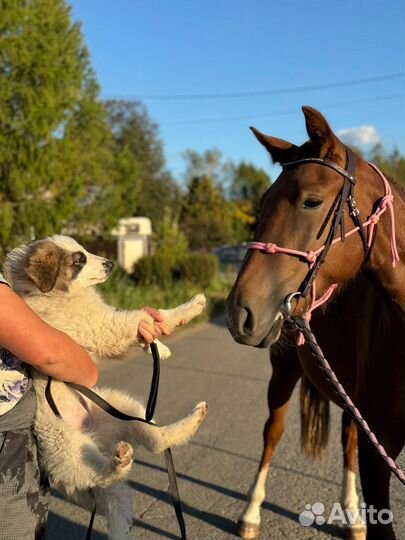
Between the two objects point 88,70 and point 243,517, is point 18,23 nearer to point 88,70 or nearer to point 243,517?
point 88,70

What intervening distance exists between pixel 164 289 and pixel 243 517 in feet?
37.0

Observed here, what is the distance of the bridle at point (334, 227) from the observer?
1845 millimetres

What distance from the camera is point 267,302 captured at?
1803 millimetres

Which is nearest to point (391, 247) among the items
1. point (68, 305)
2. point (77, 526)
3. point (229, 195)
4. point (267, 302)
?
point (267, 302)

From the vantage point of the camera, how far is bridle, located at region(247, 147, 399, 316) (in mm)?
1845

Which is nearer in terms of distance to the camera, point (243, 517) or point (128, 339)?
point (128, 339)

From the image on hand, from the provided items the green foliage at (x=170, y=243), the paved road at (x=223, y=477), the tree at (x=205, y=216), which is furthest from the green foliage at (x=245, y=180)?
the paved road at (x=223, y=477)

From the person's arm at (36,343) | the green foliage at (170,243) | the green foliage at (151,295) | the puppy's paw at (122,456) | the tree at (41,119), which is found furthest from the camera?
the green foliage at (170,243)

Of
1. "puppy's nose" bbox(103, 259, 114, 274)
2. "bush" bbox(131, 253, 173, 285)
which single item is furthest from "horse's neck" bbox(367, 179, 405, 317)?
"bush" bbox(131, 253, 173, 285)

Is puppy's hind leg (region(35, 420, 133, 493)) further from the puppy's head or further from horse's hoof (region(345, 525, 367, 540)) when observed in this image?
horse's hoof (region(345, 525, 367, 540))

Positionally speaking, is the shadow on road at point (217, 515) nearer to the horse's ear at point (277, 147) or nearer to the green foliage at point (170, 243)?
the horse's ear at point (277, 147)

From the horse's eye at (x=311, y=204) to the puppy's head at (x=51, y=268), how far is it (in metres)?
0.95

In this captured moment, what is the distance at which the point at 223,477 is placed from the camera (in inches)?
170

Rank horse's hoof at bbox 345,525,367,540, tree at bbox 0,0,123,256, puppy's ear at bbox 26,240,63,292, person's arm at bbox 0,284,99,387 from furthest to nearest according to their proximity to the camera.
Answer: tree at bbox 0,0,123,256 → horse's hoof at bbox 345,525,367,540 → puppy's ear at bbox 26,240,63,292 → person's arm at bbox 0,284,99,387
